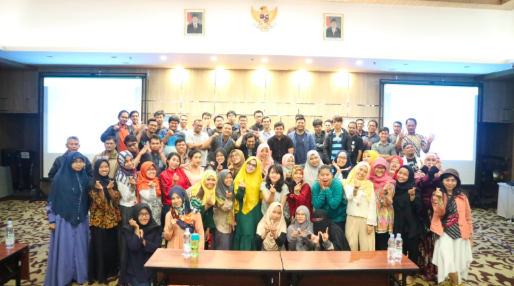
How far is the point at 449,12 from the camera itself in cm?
753

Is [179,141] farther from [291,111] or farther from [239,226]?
[291,111]

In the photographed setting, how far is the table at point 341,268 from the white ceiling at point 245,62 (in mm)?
4797

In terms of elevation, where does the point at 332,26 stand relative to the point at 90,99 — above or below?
above

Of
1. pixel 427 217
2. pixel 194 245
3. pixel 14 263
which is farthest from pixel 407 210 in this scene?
pixel 14 263

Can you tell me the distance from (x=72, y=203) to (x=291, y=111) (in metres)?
6.02

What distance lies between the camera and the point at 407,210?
4125mm

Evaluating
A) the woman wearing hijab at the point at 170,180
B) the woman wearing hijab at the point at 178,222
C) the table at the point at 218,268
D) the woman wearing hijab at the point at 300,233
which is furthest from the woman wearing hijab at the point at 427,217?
the woman wearing hijab at the point at 170,180

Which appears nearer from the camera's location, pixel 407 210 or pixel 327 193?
pixel 327 193

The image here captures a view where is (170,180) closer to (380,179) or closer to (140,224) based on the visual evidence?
(140,224)

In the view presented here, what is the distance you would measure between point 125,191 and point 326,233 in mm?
2349

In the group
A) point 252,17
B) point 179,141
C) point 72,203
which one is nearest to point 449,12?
point 252,17

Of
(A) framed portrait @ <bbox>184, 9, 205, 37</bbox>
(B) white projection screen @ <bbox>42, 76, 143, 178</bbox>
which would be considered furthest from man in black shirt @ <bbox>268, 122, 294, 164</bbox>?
(B) white projection screen @ <bbox>42, 76, 143, 178</bbox>

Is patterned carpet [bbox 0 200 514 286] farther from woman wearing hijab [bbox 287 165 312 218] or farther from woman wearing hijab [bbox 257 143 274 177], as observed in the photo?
woman wearing hijab [bbox 257 143 274 177]

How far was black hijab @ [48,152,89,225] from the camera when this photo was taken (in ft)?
12.3
